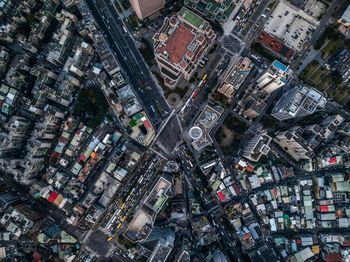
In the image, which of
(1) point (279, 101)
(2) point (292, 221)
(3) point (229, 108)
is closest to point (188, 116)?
(3) point (229, 108)

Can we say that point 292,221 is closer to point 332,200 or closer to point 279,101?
point 332,200

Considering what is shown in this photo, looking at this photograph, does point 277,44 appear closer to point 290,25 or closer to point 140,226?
point 290,25

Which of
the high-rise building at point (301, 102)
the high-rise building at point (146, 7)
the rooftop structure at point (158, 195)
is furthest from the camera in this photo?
the rooftop structure at point (158, 195)

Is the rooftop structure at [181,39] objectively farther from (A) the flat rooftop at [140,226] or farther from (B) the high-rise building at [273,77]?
(A) the flat rooftop at [140,226]

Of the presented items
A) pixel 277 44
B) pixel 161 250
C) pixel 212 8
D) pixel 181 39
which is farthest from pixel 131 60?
pixel 161 250

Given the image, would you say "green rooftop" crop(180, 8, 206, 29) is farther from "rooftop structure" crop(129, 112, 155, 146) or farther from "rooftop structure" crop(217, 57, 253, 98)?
"rooftop structure" crop(129, 112, 155, 146)

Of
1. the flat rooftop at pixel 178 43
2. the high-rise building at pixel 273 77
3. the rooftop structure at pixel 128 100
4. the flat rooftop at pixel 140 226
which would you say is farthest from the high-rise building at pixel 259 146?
the rooftop structure at pixel 128 100
